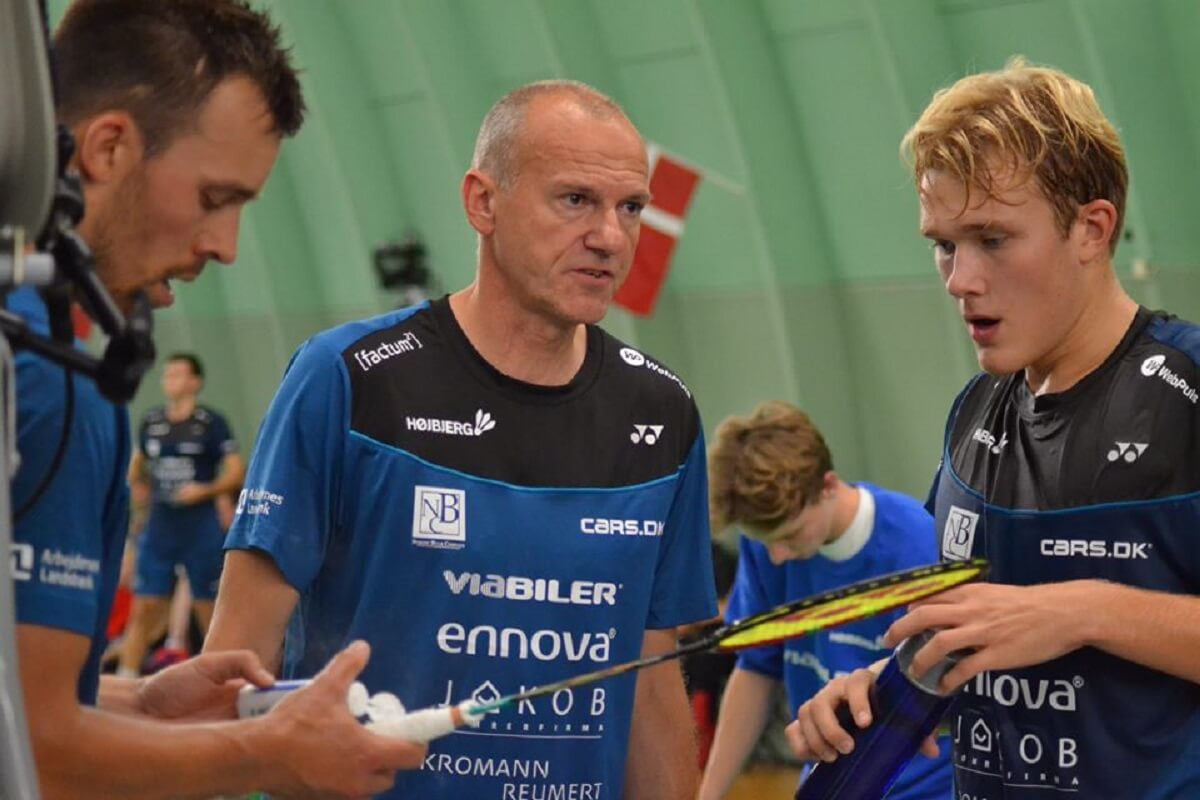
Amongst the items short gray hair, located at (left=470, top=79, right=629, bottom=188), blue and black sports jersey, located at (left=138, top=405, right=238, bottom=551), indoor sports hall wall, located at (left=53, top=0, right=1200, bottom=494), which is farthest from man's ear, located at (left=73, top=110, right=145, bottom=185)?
blue and black sports jersey, located at (left=138, top=405, right=238, bottom=551)

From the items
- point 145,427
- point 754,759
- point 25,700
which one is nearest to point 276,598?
point 25,700

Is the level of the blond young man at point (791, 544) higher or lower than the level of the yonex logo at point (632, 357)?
lower

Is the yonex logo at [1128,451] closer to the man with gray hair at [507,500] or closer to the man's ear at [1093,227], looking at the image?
the man's ear at [1093,227]

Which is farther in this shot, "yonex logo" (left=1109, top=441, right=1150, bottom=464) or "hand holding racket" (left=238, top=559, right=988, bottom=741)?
"yonex logo" (left=1109, top=441, right=1150, bottom=464)

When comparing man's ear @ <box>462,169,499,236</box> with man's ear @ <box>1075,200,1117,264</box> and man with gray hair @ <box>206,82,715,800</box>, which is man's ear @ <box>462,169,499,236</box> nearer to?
man with gray hair @ <box>206,82,715,800</box>

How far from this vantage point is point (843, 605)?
9.93 feet

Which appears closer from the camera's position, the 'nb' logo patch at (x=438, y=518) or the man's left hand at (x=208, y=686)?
the man's left hand at (x=208, y=686)

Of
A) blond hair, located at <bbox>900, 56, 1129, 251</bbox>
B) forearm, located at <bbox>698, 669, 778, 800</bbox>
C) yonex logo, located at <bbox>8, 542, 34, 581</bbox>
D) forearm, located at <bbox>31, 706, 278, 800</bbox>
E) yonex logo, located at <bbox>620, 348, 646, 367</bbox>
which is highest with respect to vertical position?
blond hair, located at <bbox>900, 56, 1129, 251</bbox>

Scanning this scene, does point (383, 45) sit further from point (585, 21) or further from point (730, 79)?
point (730, 79)

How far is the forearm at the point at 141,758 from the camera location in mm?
2477

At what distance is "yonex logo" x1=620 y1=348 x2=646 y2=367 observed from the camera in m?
4.00

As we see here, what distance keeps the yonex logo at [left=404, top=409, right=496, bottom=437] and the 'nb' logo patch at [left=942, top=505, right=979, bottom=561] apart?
925 mm

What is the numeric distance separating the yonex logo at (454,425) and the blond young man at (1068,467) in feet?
2.87

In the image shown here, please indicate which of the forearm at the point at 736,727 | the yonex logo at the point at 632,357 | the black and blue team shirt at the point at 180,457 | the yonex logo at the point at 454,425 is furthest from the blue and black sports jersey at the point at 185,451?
the yonex logo at the point at 454,425
